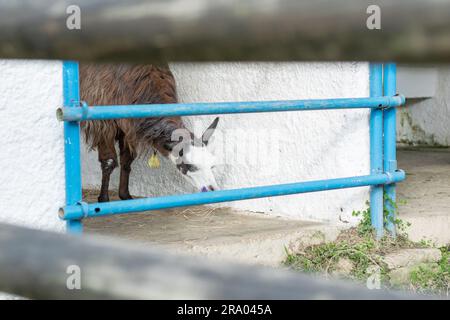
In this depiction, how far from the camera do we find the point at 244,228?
4.45 metres

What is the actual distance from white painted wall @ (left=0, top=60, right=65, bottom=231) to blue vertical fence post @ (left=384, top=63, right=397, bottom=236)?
188cm

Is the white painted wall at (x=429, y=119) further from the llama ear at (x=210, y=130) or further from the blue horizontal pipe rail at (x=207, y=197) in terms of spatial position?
the blue horizontal pipe rail at (x=207, y=197)

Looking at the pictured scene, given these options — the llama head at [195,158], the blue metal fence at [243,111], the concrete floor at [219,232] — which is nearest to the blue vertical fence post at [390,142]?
the blue metal fence at [243,111]

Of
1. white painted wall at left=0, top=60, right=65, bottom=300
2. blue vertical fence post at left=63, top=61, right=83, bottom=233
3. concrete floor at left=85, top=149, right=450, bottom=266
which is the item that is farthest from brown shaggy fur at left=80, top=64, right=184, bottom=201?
blue vertical fence post at left=63, top=61, right=83, bottom=233

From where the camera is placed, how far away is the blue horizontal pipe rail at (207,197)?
2982 millimetres

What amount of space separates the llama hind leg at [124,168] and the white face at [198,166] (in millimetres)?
658

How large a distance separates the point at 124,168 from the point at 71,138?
2958 millimetres

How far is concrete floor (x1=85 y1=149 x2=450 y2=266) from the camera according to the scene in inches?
160

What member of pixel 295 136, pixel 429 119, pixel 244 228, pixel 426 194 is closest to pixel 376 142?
pixel 295 136

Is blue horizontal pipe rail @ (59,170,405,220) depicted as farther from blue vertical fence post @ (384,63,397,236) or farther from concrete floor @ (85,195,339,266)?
concrete floor @ (85,195,339,266)

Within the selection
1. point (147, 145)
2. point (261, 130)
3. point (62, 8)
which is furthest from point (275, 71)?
point (62, 8)

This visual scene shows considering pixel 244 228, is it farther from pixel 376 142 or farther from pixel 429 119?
pixel 429 119

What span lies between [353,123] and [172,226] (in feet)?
4.03

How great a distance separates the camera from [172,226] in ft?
15.5
